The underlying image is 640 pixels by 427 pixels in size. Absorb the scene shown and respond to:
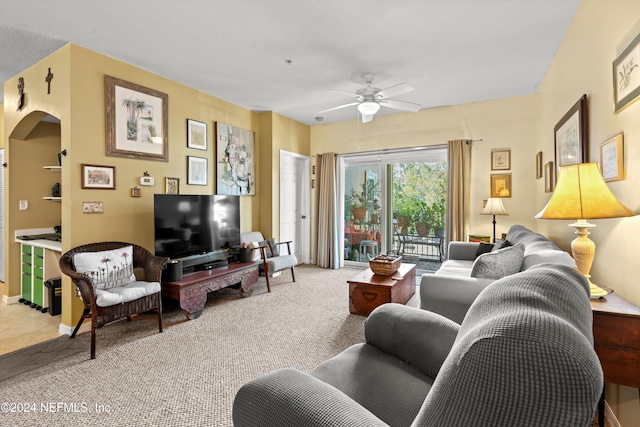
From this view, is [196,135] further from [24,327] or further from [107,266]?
[24,327]

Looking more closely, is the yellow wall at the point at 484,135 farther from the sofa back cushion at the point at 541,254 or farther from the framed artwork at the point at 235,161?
the framed artwork at the point at 235,161

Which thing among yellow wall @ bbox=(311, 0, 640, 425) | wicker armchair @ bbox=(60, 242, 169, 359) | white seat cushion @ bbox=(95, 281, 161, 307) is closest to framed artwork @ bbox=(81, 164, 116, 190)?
wicker armchair @ bbox=(60, 242, 169, 359)

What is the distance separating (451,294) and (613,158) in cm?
123

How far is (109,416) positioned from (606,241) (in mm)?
3144

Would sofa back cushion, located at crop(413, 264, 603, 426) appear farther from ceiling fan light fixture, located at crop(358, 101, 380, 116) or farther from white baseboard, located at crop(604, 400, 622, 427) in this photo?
ceiling fan light fixture, located at crop(358, 101, 380, 116)

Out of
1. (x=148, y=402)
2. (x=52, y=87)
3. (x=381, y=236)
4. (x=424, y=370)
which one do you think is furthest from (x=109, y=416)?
(x=381, y=236)

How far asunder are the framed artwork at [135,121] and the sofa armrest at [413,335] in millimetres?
3218

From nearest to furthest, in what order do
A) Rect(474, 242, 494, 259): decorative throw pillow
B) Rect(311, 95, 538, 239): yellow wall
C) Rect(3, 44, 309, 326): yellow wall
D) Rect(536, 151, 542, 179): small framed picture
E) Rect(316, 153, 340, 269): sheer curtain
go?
Rect(3, 44, 309, 326): yellow wall < Rect(474, 242, 494, 259): decorative throw pillow < Rect(536, 151, 542, 179): small framed picture < Rect(311, 95, 538, 239): yellow wall < Rect(316, 153, 340, 269): sheer curtain

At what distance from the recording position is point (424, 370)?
1367mm

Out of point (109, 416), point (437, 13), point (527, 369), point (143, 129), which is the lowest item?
point (109, 416)

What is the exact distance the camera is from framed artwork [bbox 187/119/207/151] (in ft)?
13.4

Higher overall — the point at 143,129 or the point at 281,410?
the point at 143,129

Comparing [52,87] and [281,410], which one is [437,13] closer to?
[281,410]

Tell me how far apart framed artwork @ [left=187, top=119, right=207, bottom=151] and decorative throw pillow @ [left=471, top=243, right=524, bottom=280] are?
362cm
